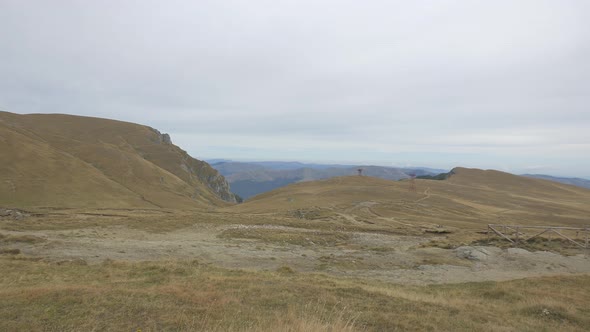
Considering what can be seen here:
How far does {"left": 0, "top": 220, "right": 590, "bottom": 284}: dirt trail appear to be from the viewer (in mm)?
A: 21562

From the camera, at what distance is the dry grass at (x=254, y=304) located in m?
9.12

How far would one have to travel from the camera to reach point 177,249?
25.5m

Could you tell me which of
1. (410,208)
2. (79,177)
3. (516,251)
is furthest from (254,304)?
(79,177)

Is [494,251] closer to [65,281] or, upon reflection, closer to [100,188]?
[65,281]

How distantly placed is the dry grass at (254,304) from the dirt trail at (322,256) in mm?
4324

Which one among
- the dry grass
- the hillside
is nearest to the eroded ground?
the dry grass

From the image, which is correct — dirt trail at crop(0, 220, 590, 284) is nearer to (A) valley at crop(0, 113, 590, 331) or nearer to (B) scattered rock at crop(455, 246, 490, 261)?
(B) scattered rock at crop(455, 246, 490, 261)

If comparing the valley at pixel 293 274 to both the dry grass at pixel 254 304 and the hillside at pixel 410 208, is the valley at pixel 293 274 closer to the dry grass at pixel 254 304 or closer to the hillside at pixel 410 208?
the dry grass at pixel 254 304

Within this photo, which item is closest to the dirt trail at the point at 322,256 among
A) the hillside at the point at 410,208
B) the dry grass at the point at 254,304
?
the dry grass at the point at 254,304

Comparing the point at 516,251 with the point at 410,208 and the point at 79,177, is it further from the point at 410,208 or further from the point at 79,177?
the point at 79,177

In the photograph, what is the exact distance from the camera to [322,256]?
2548 centimetres

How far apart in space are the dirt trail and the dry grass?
4324 millimetres

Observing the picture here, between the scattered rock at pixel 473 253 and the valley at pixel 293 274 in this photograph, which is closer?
the valley at pixel 293 274

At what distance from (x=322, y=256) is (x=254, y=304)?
1464cm
